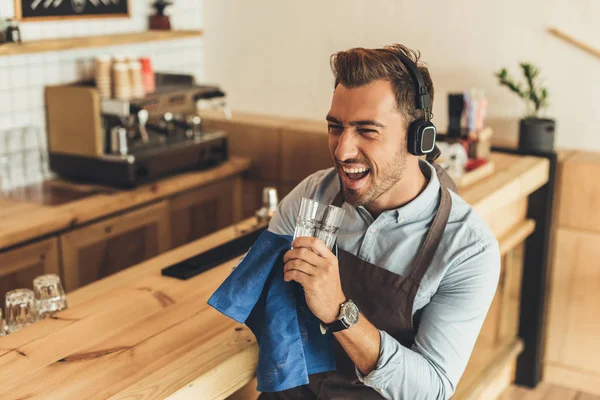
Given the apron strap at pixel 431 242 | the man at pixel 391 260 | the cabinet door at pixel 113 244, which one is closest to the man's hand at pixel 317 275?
the man at pixel 391 260

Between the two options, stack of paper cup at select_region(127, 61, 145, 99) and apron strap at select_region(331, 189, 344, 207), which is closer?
apron strap at select_region(331, 189, 344, 207)

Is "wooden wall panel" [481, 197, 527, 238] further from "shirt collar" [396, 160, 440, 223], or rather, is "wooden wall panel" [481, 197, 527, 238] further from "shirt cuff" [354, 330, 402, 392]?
"shirt cuff" [354, 330, 402, 392]

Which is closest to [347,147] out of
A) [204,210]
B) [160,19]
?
[204,210]

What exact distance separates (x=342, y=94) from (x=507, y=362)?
7.07 feet

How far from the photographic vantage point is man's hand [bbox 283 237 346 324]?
1545mm

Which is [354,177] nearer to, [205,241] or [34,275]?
[205,241]

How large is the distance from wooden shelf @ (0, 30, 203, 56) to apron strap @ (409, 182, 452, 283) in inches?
87.2

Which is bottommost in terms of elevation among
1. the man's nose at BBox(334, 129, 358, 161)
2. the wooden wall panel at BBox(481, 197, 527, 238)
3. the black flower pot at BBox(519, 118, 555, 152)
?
the wooden wall panel at BBox(481, 197, 527, 238)

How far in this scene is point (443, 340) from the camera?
1.67m

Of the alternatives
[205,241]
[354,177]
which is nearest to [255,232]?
[205,241]

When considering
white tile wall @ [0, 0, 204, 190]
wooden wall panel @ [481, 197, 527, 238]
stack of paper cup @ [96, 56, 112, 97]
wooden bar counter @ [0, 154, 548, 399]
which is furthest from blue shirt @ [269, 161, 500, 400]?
white tile wall @ [0, 0, 204, 190]

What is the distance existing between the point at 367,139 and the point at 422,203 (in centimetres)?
Answer: 23

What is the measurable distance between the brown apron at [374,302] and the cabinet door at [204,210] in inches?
82.0

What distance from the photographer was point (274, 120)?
423 centimetres
